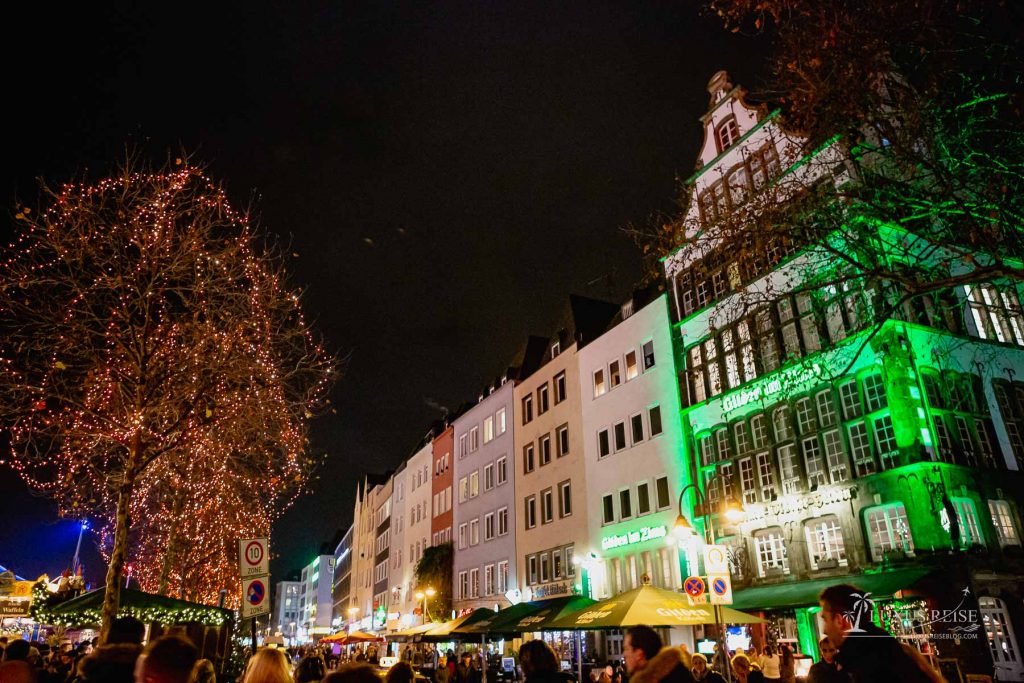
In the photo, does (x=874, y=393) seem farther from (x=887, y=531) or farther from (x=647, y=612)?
(x=647, y=612)

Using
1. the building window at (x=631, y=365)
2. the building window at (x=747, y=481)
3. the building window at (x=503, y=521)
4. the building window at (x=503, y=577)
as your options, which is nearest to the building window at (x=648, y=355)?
the building window at (x=631, y=365)

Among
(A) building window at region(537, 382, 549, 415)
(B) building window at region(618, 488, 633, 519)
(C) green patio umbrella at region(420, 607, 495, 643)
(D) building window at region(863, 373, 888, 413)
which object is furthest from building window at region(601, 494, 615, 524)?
(D) building window at region(863, 373, 888, 413)

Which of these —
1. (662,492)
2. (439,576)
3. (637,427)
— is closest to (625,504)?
(662,492)

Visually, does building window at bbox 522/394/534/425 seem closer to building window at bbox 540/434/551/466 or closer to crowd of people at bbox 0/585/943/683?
building window at bbox 540/434/551/466

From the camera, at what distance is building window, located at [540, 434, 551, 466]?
3709 cm

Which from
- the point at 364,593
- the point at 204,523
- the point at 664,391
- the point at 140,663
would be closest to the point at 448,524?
the point at 204,523

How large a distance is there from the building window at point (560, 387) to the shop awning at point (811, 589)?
15.1 m

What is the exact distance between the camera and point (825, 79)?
35.1 feet

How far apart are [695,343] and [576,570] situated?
12092 mm

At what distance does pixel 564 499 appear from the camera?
34.9 m

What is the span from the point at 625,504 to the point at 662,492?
8.61 feet

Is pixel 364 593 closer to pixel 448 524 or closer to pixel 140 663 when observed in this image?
pixel 448 524

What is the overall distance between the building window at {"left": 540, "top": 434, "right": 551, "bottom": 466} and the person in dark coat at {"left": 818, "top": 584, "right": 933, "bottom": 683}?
33198mm

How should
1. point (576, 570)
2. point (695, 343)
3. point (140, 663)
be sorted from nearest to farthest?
point (140, 663) < point (695, 343) < point (576, 570)
